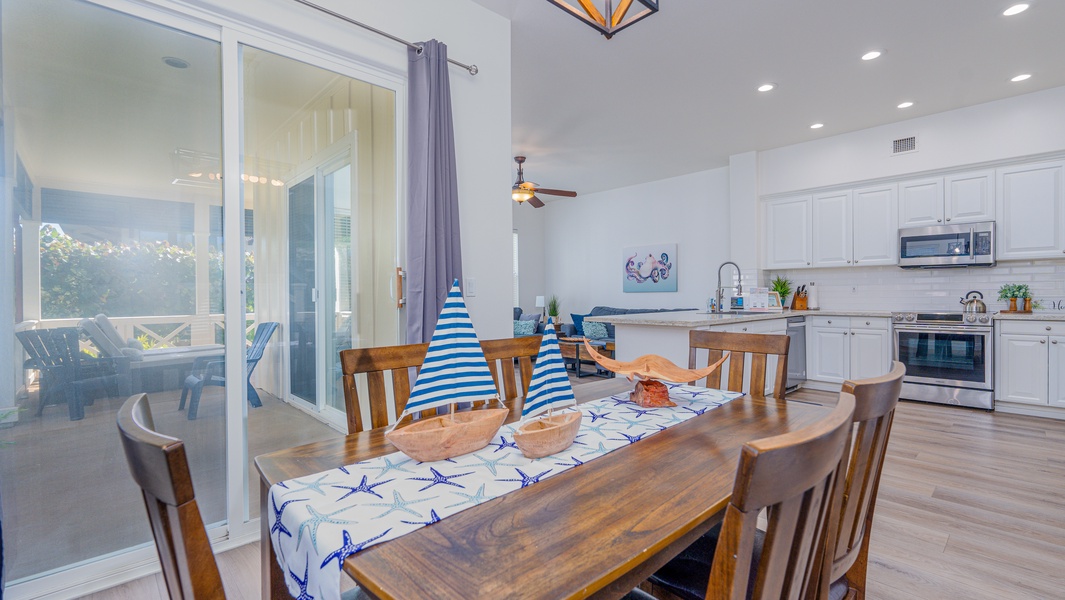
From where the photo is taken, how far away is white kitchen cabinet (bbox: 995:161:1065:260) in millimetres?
4016

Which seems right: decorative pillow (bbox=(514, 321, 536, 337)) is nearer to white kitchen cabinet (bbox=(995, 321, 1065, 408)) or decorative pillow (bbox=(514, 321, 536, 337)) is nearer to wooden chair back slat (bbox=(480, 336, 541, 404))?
white kitchen cabinet (bbox=(995, 321, 1065, 408))

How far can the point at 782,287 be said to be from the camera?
562 cm

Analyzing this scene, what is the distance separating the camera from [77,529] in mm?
1795

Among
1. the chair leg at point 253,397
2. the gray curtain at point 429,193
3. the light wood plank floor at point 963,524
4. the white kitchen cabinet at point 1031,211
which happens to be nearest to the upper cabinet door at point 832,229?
the white kitchen cabinet at point 1031,211

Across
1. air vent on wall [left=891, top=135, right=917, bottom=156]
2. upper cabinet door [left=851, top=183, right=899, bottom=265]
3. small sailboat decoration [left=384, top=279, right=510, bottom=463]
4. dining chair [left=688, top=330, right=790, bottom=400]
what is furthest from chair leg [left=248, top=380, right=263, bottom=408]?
air vent on wall [left=891, top=135, right=917, bottom=156]

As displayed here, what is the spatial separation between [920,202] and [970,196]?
1.17 ft

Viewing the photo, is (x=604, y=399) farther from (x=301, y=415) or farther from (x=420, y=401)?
(x=301, y=415)

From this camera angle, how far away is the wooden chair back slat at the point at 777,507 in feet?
1.70

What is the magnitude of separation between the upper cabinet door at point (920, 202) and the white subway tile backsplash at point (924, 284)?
510 mm

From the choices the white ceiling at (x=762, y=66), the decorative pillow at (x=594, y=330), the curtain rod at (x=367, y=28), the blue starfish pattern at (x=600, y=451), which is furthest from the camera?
the decorative pillow at (x=594, y=330)

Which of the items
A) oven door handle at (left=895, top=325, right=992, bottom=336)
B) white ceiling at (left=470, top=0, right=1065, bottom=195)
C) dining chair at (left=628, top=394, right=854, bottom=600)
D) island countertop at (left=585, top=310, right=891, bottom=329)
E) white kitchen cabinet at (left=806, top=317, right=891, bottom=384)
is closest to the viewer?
dining chair at (left=628, top=394, right=854, bottom=600)

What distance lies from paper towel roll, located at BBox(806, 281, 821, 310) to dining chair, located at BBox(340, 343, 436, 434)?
531 cm

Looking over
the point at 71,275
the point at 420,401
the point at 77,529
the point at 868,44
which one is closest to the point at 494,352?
the point at 420,401

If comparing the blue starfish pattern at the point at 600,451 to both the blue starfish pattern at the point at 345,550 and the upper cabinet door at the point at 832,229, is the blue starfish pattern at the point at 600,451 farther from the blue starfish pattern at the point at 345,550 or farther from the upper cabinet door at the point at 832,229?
the upper cabinet door at the point at 832,229
